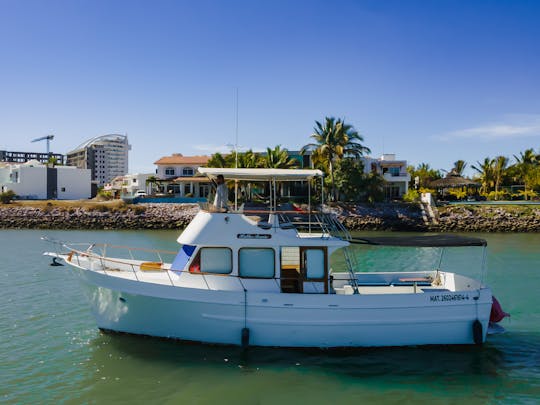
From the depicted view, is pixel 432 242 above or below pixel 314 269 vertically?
above

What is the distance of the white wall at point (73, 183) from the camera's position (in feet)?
205

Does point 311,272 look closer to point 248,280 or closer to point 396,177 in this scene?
point 248,280

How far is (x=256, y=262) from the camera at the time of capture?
1020 cm

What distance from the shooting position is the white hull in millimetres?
9680

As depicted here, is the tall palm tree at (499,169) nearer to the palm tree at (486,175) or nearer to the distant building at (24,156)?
the palm tree at (486,175)

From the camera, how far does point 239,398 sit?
320 inches

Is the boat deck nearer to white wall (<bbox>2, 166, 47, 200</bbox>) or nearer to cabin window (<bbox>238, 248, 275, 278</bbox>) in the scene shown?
cabin window (<bbox>238, 248, 275, 278</bbox>)

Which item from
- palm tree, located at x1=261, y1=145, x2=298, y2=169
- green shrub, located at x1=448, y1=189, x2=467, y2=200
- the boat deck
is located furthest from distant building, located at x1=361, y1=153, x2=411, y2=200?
the boat deck

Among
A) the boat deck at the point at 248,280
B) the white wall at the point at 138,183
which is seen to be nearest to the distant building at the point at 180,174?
the white wall at the point at 138,183

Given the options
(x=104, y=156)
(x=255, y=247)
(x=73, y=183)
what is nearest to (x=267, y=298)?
(x=255, y=247)

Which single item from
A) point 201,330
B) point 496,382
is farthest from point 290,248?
point 496,382

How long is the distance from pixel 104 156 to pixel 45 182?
106419 mm

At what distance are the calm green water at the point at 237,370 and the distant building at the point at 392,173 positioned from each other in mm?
38572

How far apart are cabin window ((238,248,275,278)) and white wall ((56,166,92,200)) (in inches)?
2330
